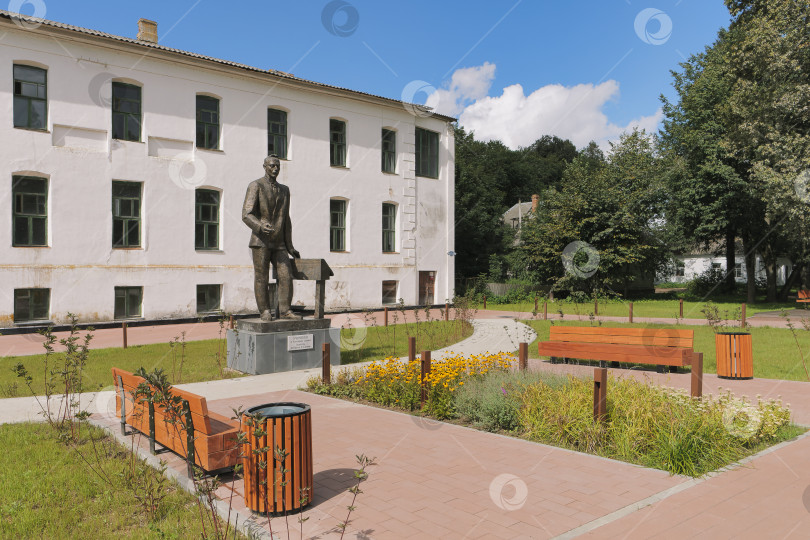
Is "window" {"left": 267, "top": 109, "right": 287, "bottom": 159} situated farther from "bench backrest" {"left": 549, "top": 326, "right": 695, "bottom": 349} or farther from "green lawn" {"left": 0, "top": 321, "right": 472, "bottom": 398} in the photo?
"bench backrest" {"left": 549, "top": 326, "right": 695, "bottom": 349}

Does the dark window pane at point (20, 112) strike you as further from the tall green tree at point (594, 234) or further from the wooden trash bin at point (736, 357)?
the tall green tree at point (594, 234)

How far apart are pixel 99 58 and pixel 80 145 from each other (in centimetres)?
333

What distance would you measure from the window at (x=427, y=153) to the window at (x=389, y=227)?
2825mm

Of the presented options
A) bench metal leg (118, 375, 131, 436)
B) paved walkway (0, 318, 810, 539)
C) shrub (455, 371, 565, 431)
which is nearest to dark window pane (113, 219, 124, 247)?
paved walkway (0, 318, 810, 539)

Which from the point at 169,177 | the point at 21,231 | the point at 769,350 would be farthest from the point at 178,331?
the point at 769,350

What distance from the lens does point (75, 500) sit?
5.22 meters

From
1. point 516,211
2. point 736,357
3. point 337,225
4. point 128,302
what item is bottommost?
point 736,357

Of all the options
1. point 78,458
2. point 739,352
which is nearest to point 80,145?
point 78,458

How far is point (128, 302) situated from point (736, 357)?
20209mm

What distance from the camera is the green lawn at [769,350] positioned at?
12.2 meters

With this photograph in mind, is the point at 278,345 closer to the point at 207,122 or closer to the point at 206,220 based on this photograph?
the point at 206,220

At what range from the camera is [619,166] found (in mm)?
45438

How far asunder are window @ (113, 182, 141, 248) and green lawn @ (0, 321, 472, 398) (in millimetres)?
7234

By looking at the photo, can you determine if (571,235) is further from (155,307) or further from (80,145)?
(80,145)
